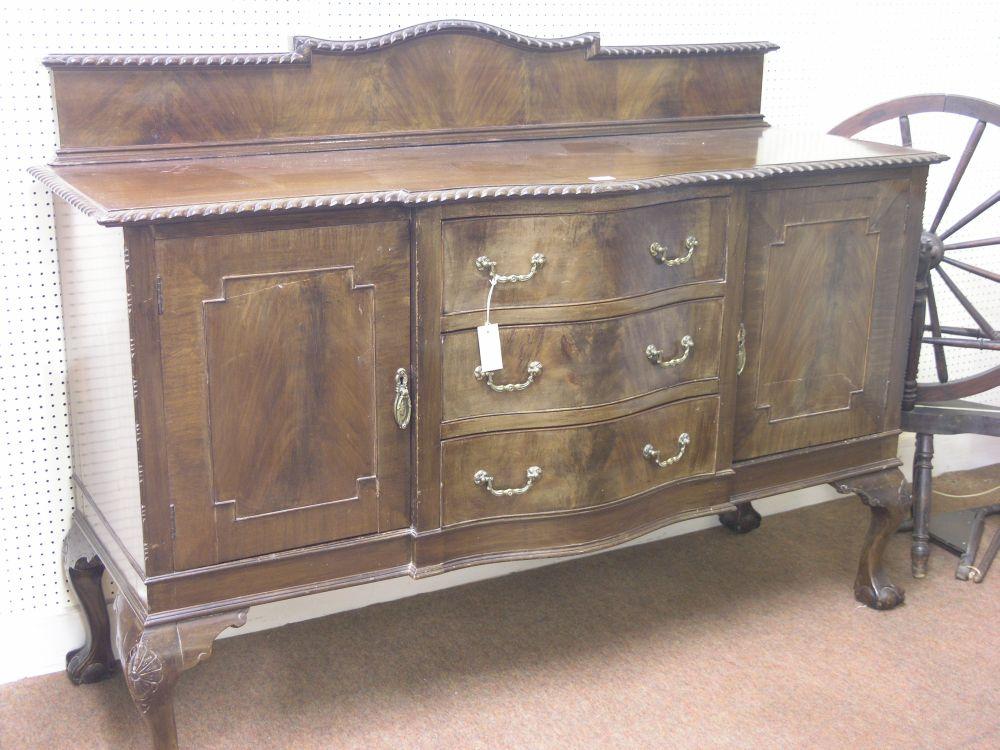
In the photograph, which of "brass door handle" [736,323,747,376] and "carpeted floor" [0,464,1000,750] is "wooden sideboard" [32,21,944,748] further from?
"carpeted floor" [0,464,1000,750]

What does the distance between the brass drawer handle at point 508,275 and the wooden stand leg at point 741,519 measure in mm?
1412

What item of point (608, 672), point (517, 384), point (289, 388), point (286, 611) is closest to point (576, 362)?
point (517, 384)

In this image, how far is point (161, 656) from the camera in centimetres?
200

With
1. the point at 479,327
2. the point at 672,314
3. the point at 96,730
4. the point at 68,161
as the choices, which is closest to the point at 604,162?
the point at 672,314

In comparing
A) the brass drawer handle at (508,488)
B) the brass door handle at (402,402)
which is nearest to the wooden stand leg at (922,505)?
the brass drawer handle at (508,488)

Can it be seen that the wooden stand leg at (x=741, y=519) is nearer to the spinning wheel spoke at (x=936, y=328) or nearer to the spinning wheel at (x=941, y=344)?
the spinning wheel at (x=941, y=344)

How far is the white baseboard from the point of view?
2.53 meters

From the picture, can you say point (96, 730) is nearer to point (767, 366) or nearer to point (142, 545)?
point (142, 545)

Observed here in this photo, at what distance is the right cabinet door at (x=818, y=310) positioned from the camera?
2.42 metres

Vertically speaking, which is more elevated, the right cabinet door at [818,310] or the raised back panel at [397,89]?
the raised back panel at [397,89]

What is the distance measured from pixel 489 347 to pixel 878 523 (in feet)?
4.08

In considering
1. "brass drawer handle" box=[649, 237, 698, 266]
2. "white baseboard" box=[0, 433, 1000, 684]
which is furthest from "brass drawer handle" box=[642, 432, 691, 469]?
"white baseboard" box=[0, 433, 1000, 684]

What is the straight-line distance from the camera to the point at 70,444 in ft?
8.07

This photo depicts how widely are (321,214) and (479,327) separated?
1.16 ft
